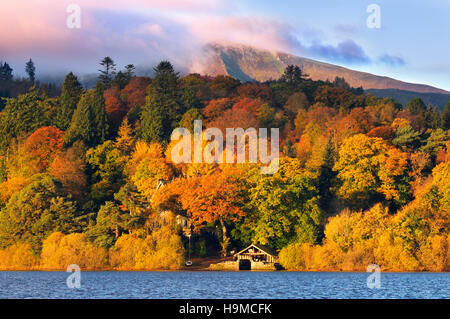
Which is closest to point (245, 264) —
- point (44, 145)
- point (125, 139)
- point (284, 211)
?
point (284, 211)

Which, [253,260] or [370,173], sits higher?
[370,173]

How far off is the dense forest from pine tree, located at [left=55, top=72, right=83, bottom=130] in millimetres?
451

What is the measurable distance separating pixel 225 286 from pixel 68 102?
84816mm

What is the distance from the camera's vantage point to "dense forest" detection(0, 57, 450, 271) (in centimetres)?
9025

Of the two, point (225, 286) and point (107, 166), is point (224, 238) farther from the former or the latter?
point (225, 286)

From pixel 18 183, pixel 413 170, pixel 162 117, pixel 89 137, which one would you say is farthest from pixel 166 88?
pixel 413 170

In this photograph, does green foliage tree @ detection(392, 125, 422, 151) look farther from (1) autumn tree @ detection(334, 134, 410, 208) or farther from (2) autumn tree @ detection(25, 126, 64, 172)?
A: (2) autumn tree @ detection(25, 126, 64, 172)

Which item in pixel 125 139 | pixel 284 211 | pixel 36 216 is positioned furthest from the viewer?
pixel 125 139

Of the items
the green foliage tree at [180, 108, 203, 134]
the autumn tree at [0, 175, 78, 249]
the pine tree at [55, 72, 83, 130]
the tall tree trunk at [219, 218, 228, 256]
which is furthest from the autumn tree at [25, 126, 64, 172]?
the tall tree trunk at [219, 218, 228, 256]

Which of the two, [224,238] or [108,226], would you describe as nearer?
[108,226]

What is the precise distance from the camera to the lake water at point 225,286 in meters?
58.5

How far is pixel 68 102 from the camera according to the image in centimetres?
14325
